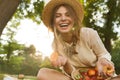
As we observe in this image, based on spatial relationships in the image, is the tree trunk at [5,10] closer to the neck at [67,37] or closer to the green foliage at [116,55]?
the green foliage at [116,55]

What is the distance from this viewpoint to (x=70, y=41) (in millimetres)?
3398

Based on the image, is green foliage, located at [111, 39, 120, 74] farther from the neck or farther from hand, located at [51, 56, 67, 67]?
hand, located at [51, 56, 67, 67]

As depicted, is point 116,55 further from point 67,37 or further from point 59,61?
point 59,61

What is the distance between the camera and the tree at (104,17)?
1373 cm

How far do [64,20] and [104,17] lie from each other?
1113 cm

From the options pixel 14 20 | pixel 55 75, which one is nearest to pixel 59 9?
pixel 55 75

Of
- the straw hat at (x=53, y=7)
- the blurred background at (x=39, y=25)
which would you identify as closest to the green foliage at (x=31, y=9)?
the blurred background at (x=39, y=25)

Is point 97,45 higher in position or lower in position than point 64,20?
lower

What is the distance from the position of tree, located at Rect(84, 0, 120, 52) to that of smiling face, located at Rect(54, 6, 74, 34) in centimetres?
1027

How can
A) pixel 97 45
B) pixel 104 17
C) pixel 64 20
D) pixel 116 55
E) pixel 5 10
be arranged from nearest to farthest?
pixel 64 20
pixel 97 45
pixel 5 10
pixel 116 55
pixel 104 17

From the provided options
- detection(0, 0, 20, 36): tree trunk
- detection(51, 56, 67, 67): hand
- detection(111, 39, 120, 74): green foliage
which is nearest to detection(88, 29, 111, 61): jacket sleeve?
detection(51, 56, 67, 67): hand

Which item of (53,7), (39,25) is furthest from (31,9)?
(53,7)

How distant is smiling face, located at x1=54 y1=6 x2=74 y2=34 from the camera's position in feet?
10.6

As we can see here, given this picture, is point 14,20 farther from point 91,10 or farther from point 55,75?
point 55,75
